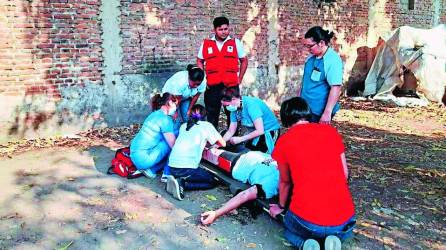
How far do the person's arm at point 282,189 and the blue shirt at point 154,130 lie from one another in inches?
67.7

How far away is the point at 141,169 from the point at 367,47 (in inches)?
394

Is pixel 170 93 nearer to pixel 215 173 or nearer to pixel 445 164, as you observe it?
pixel 215 173

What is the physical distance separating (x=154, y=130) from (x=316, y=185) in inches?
92.8

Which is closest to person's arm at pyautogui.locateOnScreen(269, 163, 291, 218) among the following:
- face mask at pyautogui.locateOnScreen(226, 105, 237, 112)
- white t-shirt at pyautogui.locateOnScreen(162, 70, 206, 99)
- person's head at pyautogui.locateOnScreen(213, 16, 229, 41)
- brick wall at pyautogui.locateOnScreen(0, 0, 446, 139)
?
face mask at pyautogui.locateOnScreen(226, 105, 237, 112)

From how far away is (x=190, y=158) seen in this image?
4.56m

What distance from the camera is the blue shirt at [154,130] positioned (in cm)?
485

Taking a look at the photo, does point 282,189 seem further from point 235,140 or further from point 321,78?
point 235,140

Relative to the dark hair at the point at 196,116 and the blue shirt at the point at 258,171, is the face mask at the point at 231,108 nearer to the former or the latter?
the dark hair at the point at 196,116

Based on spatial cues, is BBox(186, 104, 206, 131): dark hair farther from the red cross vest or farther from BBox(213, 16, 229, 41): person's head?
BBox(213, 16, 229, 41): person's head

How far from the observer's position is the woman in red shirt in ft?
10.1

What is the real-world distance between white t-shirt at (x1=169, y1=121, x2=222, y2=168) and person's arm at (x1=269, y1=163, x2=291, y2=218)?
120 centimetres

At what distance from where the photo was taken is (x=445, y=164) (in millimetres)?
5938

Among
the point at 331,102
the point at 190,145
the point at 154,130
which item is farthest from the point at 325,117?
the point at 154,130

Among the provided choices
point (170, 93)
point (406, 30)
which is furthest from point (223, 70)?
point (406, 30)
